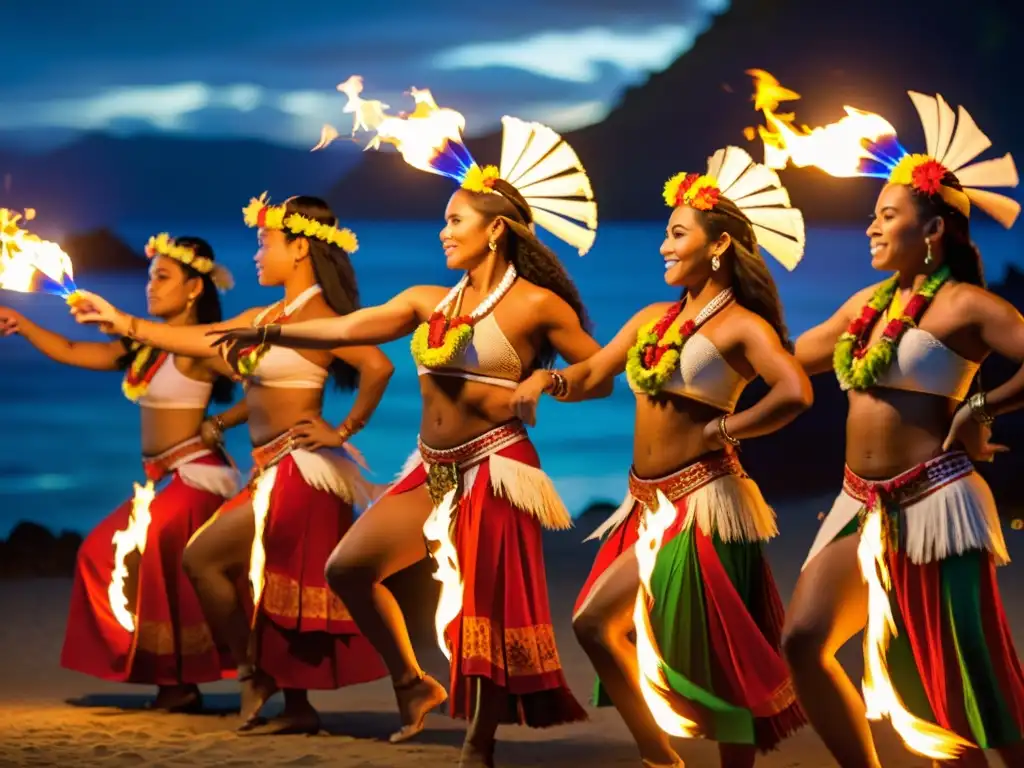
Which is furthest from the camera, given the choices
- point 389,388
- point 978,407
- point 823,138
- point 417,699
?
point 389,388

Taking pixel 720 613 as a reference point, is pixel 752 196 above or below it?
above

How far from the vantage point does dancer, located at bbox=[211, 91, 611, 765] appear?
14.7 ft

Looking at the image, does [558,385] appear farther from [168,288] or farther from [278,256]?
[168,288]

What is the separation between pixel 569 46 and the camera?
852 centimetres

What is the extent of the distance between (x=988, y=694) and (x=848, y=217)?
5.48m

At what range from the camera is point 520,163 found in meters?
4.81

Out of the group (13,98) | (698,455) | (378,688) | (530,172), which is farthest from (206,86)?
(698,455)

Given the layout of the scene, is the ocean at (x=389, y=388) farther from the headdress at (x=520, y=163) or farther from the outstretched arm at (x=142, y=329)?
the headdress at (x=520, y=163)

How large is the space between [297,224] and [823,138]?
1.89 m

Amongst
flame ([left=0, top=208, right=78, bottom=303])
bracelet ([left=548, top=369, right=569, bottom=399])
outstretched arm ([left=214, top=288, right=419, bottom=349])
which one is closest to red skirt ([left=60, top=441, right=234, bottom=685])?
flame ([left=0, top=208, right=78, bottom=303])

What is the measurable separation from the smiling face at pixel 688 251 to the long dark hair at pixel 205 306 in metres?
2.16

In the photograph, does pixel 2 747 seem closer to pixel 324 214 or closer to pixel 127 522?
pixel 127 522

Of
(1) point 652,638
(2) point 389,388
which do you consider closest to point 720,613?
(1) point 652,638

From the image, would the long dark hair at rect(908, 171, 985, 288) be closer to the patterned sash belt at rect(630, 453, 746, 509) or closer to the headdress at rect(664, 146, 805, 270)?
the headdress at rect(664, 146, 805, 270)
